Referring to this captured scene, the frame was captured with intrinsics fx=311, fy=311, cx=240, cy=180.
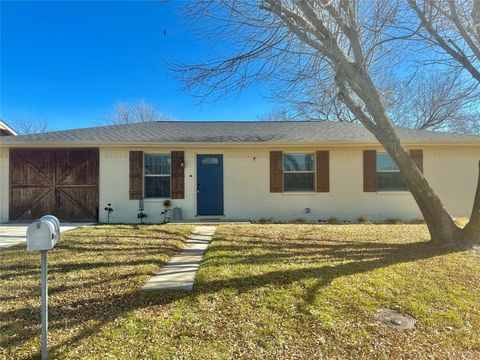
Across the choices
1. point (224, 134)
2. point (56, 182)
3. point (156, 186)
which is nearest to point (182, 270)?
point (156, 186)

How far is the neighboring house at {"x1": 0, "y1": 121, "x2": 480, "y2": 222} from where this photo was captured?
1025 cm

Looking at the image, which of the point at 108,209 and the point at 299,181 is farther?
the point at 299,181

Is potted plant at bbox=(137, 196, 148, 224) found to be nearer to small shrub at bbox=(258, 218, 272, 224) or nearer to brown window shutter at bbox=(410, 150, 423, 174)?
small shrub at bbox=(258, 218, 272, 224)

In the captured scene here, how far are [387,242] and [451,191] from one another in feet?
18.6

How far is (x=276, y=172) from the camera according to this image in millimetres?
10516

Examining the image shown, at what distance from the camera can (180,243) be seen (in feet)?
21.8

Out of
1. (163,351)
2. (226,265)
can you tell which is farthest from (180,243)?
(163,351)

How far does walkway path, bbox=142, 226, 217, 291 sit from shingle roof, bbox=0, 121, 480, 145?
462 centimetres

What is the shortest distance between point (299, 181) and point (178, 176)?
4.11m

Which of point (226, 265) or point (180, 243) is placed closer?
point (226, 265)

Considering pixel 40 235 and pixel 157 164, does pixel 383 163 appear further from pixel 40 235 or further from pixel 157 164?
pixel 40 235

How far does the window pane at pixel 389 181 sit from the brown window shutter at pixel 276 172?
11.2 ft

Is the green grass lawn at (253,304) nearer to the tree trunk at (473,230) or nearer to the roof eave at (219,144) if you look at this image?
the tree trunk at (473,230)

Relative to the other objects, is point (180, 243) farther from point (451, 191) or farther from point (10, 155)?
point (451, 191)
